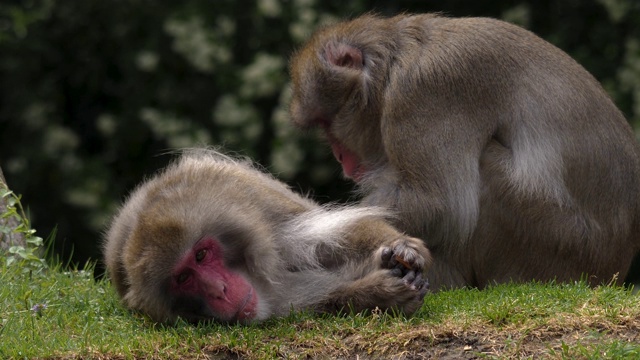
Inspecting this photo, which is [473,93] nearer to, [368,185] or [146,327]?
[368,185]

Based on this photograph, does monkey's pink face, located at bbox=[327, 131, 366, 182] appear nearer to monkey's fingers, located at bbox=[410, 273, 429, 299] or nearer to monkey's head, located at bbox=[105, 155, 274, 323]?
monkey's head, located at bbox=[105, 155, 274, 323]

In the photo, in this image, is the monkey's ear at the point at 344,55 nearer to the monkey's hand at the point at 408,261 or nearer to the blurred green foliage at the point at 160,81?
the monkey's hand at the point at 408,261

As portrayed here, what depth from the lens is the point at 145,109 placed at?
1077 centimetres

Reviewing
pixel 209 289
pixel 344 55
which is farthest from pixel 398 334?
pixel 344 55

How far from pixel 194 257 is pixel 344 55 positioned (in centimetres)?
217

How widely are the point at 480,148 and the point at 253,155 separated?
12.1 feet

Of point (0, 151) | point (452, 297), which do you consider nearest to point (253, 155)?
point (0, 151)

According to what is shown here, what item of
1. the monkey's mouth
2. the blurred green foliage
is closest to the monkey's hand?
the monkey's mouth

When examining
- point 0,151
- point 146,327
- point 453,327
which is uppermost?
point 453,327

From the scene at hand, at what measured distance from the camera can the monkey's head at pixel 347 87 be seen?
717 cm

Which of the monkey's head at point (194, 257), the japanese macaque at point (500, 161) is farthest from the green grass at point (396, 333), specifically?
the japanese macaque at point (500, 161)

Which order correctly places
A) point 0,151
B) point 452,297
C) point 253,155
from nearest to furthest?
1. point 452,297
2. point 253,155
3. point 0,151

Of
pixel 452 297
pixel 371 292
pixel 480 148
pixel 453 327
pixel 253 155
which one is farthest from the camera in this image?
pixel 253 155

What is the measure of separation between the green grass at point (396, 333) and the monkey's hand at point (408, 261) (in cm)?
16
